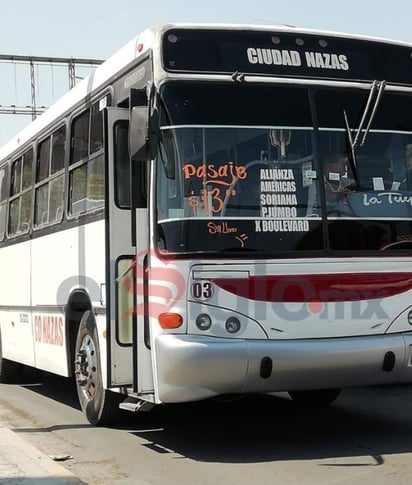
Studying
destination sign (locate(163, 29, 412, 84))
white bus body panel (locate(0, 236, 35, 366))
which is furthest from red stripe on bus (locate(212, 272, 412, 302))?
white bus body panel (locate(0, 236, 35, 366))

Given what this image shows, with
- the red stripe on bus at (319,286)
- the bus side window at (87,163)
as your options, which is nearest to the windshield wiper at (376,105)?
the red stripe on bus at (319,286)

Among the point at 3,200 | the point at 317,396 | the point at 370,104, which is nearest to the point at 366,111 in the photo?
the point at 370,104

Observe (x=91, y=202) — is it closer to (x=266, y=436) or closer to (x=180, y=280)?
(x=180, y=280)

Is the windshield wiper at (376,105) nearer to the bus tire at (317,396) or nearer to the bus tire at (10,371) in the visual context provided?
the bus tire at (317,396)

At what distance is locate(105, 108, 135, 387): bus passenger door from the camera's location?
6.52m

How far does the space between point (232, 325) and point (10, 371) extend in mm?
6436

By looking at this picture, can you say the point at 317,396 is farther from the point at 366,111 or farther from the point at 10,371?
the point at 10,371

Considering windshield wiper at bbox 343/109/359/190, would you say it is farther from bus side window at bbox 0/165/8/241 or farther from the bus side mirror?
bus side window at bbox 0/165/8/241

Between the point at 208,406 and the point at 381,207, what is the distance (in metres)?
3.45

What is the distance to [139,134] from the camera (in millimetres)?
6000

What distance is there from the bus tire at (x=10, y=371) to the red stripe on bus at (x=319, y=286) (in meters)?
6.20

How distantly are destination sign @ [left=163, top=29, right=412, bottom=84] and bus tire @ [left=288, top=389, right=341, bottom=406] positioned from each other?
11.6 feet

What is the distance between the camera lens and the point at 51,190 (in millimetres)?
8641

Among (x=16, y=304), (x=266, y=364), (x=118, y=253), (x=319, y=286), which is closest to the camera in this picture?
(x=266, y=364)
